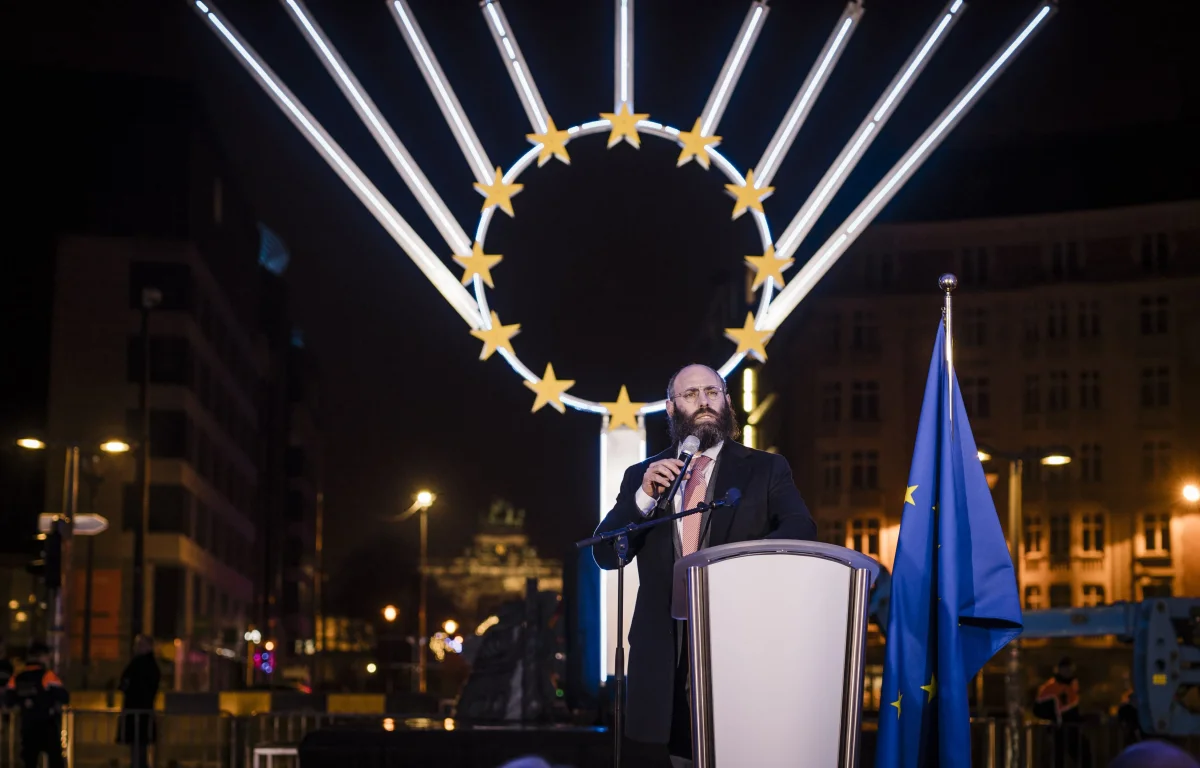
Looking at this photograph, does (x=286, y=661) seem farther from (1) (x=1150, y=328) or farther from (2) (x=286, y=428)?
(1) (x=1150, y=328)

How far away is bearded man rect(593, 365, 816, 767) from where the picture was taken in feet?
15.9

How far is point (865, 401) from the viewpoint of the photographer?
2144 inches

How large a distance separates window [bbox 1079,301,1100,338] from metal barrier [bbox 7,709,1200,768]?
3785cm

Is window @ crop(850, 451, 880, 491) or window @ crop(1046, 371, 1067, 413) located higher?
window @ crop(1046, 371, 1067, 413)

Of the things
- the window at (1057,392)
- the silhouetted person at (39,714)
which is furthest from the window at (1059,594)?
the silhouetted person at (39,714)

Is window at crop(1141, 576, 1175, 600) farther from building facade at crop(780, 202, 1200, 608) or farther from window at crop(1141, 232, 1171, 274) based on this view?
window at crop(1141, 232, 1171, 274)

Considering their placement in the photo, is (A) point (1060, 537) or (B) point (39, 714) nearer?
(B) point (39, 714)

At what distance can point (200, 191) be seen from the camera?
5400cm

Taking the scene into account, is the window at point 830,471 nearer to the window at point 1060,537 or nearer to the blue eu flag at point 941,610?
the window at point 1060,537

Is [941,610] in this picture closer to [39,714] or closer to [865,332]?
[39,714]

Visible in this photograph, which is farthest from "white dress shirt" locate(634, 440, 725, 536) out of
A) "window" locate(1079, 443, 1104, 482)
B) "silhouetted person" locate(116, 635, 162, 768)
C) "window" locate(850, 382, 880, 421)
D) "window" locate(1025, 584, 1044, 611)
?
"window" locate(850, 382, 880, 421)

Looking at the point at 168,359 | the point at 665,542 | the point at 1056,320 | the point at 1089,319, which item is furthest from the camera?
the point at 1056,320

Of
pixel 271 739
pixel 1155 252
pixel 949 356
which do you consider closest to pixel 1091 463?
pixel 1155 252

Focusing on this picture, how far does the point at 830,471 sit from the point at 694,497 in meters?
49.9
